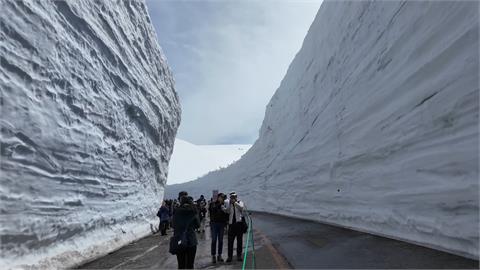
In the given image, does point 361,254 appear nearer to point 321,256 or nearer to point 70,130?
point 321,256

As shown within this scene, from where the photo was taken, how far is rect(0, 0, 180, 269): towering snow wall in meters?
7.20

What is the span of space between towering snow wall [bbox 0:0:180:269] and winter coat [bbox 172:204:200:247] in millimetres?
2780

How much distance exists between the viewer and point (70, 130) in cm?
927

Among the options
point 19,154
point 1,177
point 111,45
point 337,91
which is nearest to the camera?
point 1,177

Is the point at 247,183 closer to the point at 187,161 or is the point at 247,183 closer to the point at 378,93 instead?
the point at 378,93

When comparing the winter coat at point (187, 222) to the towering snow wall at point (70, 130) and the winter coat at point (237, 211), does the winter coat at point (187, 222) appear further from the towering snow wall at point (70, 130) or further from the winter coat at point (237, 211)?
the towering snow wall at point (70, 130)

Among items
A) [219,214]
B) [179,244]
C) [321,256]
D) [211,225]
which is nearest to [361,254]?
[321,256]

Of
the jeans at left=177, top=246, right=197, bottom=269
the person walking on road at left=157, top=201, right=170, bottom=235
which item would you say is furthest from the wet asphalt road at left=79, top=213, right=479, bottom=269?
the person walking on road at left=157, top=201, right=170, bottom=235

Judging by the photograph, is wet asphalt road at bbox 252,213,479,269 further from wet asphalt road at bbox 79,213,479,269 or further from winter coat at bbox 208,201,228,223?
winter coat at bbox 208,201,228,223

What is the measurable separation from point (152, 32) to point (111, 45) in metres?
6.14

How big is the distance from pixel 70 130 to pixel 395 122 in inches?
278

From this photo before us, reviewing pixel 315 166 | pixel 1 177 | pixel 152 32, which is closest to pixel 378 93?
pixel 315 166

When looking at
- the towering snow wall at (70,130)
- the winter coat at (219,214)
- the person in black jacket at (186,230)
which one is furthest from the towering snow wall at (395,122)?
the towering snow wall at (70,130)

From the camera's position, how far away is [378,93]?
34.5 feet
